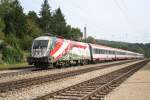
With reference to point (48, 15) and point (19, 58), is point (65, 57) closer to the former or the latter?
point (19, 58)

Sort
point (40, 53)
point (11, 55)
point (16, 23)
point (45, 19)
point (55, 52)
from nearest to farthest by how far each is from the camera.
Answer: point (40, 53) < point (55, 52) < point (11, 55) < point (16, 23) < point (45, 19)

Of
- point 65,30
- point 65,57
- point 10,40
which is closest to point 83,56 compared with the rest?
point 65,57

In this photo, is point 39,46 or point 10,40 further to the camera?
point 10,40

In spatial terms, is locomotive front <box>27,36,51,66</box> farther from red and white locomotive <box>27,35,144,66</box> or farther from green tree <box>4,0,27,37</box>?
green tree <box>4,0,27,37</box>

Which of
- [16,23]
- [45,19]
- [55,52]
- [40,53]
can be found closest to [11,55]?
[55,52]

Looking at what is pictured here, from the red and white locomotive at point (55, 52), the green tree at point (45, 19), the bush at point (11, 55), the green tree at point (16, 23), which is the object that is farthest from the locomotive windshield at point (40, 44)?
the green tree at point (45, 19)

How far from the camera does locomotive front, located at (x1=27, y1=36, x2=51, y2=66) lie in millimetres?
31047

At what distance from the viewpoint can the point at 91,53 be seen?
49.4 meters

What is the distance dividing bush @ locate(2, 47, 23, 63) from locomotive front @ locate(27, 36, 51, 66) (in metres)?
14.6

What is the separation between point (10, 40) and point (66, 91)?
45.4 metres

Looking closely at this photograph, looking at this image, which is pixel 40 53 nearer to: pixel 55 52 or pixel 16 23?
pixel 55 52

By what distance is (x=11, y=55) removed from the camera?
155ft

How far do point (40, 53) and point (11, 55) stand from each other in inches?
656

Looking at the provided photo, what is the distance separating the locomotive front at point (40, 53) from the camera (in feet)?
102
